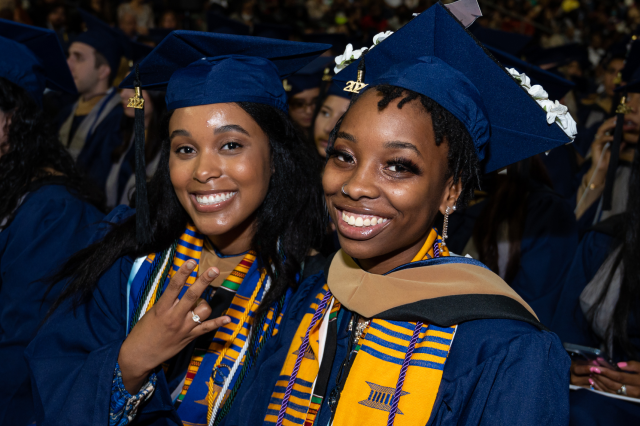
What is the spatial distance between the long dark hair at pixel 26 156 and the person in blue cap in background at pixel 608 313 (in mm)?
2375

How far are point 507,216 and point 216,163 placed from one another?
186 cm

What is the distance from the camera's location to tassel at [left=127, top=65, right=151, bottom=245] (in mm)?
1898

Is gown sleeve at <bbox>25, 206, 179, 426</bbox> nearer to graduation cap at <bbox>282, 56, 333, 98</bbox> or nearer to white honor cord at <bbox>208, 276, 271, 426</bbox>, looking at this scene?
white honor cord at <bbox>208, 276, 271, 426</bbox>

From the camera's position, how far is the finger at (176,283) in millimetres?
1562

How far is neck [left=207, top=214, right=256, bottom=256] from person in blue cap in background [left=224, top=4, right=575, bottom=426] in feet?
1.87

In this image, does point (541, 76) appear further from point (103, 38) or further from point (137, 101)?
point (103, 38)

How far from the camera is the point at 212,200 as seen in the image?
1.83 metres

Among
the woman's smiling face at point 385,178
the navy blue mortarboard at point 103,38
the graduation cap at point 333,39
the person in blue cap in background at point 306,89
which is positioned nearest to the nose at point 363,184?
the woman's smiling face at point 385,178

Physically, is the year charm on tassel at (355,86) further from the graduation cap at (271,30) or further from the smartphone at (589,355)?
the graduation cap at (271,30)

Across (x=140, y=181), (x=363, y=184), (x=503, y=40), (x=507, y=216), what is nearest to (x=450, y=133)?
(x=363, y=184)

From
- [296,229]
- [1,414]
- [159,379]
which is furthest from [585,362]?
[1,414]

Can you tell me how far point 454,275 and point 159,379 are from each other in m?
1.04

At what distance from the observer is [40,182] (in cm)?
244

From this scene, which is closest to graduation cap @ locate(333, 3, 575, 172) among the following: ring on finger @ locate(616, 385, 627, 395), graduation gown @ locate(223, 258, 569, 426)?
graduation gown @ locate(223, 258, 569, 426)
